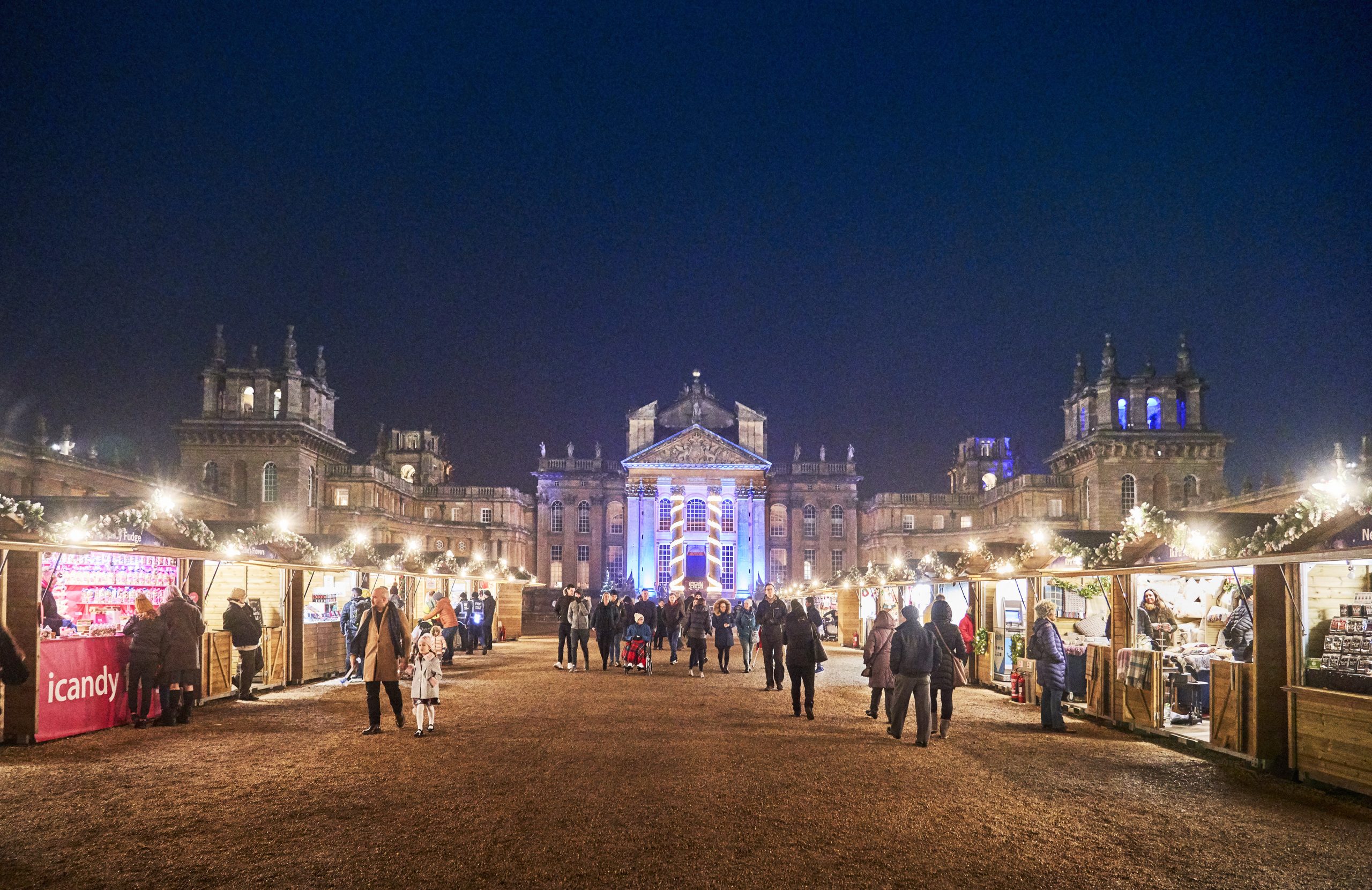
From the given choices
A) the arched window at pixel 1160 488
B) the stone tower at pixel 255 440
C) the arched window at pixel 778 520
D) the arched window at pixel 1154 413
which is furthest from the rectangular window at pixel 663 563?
the arched window at pixel 1154 413

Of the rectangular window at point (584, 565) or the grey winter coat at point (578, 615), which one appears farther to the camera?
the rectangular window at point (584, 565)

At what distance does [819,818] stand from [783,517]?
73.1 metres

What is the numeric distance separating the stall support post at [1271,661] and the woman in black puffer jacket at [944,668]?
10.3ft

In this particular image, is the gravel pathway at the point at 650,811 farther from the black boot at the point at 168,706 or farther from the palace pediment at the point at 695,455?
the palace pediment at the point at 695,455

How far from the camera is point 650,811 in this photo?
7.55 m

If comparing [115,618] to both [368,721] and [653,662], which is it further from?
[653,662]

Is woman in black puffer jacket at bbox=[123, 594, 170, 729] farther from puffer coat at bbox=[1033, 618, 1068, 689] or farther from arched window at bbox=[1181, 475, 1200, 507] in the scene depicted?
arched window at bbox=[1181, 475, 1200, 507]

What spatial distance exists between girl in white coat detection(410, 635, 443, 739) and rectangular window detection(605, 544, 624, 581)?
6595cm

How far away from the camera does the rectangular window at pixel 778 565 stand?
79188 millimetres

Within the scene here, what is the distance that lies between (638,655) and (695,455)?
179 ft

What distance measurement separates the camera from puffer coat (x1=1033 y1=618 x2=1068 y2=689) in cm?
1259

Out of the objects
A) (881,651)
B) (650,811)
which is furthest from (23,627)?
(881,651)

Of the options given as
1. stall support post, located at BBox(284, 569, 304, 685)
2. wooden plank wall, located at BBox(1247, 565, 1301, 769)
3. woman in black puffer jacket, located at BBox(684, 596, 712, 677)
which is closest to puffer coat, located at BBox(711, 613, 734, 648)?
woman in black puffer jacket, located at BBox(684, 596, 712, 677)

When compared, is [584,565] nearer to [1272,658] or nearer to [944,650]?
[944,650]
